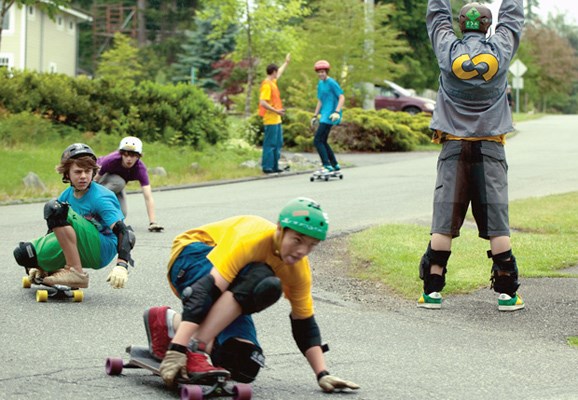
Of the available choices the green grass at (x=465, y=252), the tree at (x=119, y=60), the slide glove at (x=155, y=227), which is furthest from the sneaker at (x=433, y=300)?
the tree at (x=119, y=60)

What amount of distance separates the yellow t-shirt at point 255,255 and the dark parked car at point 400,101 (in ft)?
117

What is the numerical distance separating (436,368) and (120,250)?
8.28ft

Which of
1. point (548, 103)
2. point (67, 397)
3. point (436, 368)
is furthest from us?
point (548, 103)

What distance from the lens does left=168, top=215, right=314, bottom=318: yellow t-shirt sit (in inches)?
224

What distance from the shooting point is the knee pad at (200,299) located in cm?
566

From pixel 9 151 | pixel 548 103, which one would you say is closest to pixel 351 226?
pixel 9 151

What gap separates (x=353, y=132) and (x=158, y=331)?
23140 millimetres

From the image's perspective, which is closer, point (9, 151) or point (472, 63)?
point (472, 63)

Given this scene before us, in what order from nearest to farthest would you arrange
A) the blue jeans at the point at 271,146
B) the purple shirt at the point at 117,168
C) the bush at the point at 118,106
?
the purple shirt at the point at 117,168
the blue jeans at the point at 271,146
the bush at the point at 118,106

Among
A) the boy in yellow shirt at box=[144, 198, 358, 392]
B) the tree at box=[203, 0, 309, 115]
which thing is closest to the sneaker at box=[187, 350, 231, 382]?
the boy in yellow shirt at box=[144, 198, 358, 392]

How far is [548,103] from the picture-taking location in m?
102

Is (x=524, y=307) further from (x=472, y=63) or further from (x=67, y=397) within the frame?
(x=67, y=397)

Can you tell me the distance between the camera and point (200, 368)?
5.70 metres

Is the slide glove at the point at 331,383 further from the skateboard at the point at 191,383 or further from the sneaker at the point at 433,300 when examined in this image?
the sneaker at the point at 433,300
